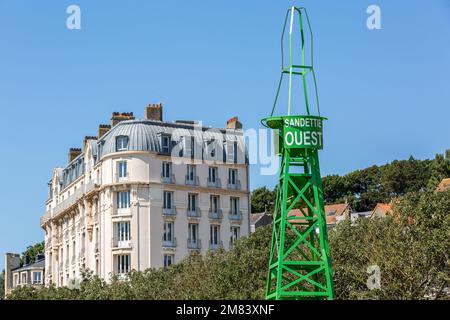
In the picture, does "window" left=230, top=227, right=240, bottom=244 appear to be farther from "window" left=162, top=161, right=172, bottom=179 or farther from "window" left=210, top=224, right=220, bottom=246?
"window" left=162, top=161, right=172, bottom=179

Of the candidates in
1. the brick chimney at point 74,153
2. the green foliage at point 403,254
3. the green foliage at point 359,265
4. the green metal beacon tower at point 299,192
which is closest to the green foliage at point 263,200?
the brick chimney at point 74,153

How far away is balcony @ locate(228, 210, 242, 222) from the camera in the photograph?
110 metres

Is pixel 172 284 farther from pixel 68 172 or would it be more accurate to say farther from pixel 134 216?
pixel 68 172

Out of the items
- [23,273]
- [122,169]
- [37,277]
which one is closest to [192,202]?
[122,169]

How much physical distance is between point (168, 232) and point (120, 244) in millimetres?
5075

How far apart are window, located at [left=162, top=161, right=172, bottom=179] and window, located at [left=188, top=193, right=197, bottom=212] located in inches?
125

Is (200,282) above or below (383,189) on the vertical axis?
below

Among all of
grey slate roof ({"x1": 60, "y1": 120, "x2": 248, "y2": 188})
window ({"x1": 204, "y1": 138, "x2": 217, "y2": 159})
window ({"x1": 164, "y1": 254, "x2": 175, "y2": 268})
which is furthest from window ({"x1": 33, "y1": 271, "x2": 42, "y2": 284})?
window ({"x1": 204, "y1": 138, "x2": 217, "y2": 159})

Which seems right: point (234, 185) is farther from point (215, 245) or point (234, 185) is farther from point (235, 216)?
point (215, 245)

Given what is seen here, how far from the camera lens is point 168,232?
346 ft

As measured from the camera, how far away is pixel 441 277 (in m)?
56.2

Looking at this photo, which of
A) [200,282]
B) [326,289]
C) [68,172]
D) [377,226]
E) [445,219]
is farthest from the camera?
[68,172]

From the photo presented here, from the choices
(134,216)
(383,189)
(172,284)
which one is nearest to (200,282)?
(172,284)
